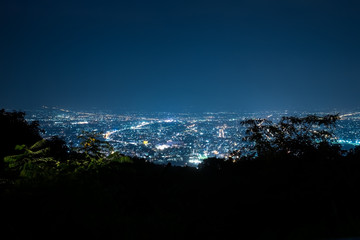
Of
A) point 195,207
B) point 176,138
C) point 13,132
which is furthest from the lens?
point 176,138

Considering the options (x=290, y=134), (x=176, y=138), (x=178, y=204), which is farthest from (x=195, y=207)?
(x=176, y=138)

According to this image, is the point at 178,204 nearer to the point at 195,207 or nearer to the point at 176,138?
the point at 195,207

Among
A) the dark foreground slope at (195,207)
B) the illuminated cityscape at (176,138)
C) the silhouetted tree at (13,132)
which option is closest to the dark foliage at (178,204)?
the dark foreground slope at (195,207)

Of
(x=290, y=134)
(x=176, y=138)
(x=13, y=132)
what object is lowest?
(x=176, y=138)

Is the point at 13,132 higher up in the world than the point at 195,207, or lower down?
higher up

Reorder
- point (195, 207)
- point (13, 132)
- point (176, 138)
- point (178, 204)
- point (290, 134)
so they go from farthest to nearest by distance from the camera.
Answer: point (176, 138) < point (13, 132) < point (290, 134) < point (178, 204) < point (195, 207)

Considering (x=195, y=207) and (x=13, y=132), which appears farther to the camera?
(x=13, y=132)

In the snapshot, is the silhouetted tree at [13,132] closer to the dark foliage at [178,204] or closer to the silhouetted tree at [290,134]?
the dark foliage at [178,204]

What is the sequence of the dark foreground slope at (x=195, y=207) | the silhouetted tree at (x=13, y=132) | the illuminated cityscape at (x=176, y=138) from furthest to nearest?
the illuminated cityscape at (x=176, y=138)
the silhouetted tree at (x=13, y=132)
the dark foreground slope at (x=195, y=207)

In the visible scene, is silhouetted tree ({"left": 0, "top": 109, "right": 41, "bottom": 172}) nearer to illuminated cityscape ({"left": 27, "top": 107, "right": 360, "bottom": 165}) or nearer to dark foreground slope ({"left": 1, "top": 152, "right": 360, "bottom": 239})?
illuminated cityscape ({"left": 27, "top": 107, "right": 360, "bottom": 165})

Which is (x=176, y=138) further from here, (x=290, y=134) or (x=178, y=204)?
(x=178, y=204)

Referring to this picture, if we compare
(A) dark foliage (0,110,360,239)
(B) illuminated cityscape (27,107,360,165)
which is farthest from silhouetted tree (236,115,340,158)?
(A) dark foliage (0,110,360,239)
